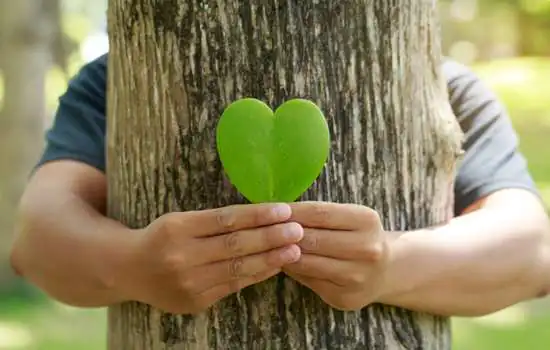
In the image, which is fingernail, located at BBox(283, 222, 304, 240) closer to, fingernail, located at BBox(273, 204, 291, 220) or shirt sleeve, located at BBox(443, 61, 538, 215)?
fingernail, located at BBox(273, 204, 291, 220)

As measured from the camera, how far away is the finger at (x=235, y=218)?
1282 mm

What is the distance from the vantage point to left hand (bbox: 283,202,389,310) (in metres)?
1.32

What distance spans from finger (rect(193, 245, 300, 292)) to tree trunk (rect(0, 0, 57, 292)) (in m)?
5.17

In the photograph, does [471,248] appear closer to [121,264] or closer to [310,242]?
[310,242]

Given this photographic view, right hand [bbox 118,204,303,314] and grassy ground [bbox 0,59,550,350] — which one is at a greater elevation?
right hand [bbox 118,204,303,314]

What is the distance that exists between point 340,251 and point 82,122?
63 centimetres

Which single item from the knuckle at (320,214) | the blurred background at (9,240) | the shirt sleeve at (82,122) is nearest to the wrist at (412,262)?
the knuckle at (320,214)

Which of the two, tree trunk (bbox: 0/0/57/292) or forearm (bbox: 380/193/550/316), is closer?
forearm (bbox: 380/193/550/316)

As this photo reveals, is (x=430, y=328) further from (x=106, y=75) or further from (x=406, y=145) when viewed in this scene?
(x=106, y=75)

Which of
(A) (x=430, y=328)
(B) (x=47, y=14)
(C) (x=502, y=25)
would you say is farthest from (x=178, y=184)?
(C) (x=502, y=25)

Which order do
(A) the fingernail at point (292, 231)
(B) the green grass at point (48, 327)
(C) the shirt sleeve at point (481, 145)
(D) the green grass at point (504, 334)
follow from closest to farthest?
1. (A) the fingernail at point (292, 231)
2. (C) the shirt sleeve at point (481, 145)
3. (D) the green grass at point (504, 334)
4. (B) the green grass at point (48, 327)

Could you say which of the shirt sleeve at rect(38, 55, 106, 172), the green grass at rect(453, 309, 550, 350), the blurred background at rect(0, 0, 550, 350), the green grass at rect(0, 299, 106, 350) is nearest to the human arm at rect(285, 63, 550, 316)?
the shirt sleeve at rect(38, 55, 106, 172)

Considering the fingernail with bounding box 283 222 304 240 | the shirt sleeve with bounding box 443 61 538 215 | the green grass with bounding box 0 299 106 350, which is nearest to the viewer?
the fingernail with bounding box 283 222 304 240

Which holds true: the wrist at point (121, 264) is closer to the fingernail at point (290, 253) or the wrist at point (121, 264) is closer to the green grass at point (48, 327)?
the fingernail at point (290, 253)
